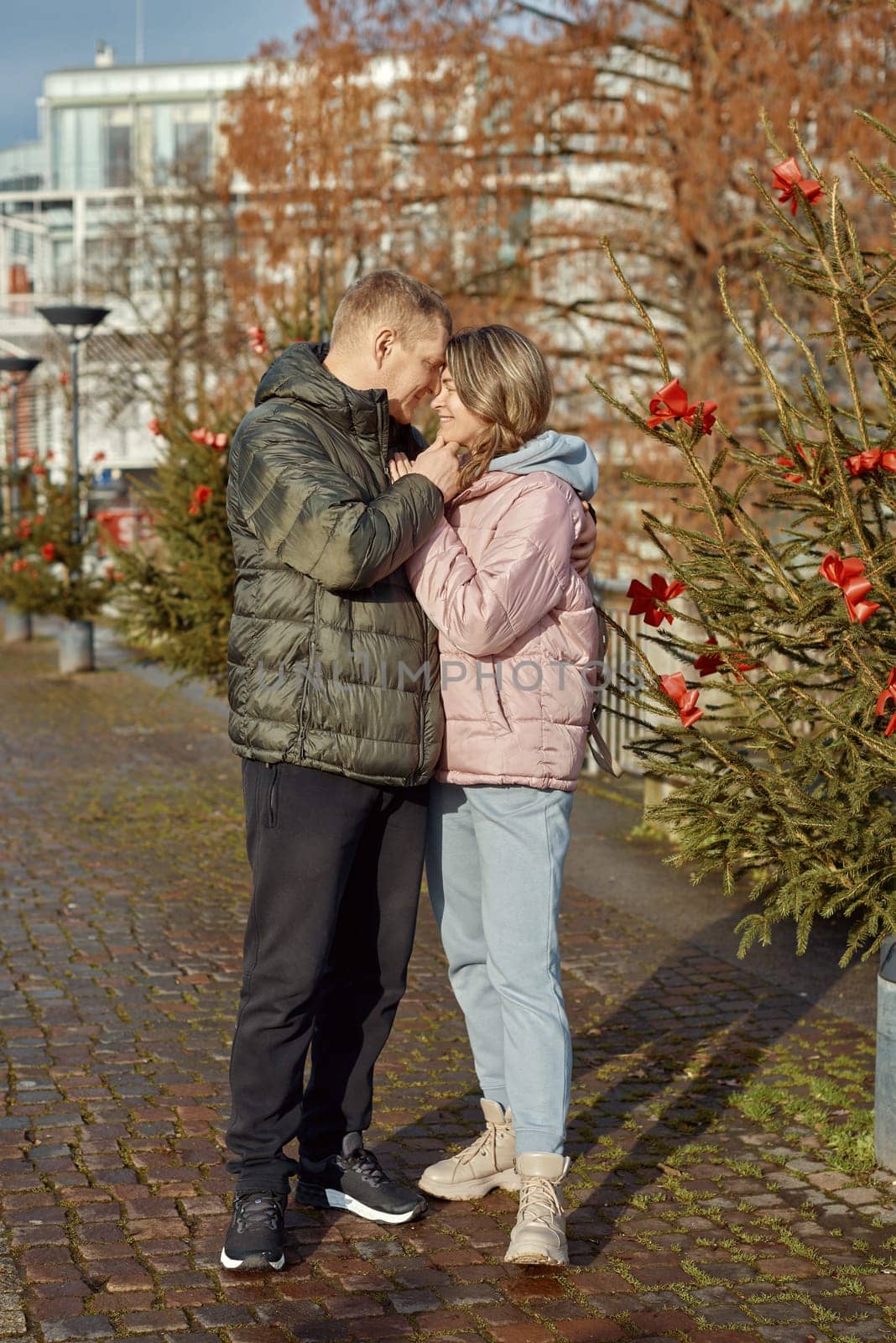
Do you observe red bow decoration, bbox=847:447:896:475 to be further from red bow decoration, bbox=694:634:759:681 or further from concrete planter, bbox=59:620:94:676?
concrete planter, bbox=59:620:94:676

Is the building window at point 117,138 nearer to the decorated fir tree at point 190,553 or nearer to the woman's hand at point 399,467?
the decorated fir tree at point 190,553

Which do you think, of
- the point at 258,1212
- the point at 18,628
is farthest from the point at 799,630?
the point at 18,628

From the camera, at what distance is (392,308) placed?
12.2 ft

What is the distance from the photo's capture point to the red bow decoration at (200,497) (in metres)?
10.5

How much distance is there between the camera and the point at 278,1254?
3766 millimetres

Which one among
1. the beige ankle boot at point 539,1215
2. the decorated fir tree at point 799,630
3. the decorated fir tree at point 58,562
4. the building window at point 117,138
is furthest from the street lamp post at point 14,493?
the building window at point 117,138

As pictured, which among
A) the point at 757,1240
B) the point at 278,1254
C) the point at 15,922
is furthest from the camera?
the point at 15,922

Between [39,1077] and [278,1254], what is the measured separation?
1601 mm

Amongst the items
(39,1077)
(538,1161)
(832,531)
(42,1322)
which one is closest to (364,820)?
(538,1161)

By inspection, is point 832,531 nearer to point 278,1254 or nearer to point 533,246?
point 278,1254

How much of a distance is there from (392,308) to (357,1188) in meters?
2.00

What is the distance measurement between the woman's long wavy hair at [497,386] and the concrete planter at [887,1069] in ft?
5.56

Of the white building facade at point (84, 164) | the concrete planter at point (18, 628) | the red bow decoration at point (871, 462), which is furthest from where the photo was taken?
the white building facade at point (84, 164)

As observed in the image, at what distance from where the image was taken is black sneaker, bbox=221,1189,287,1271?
3.74 meters
